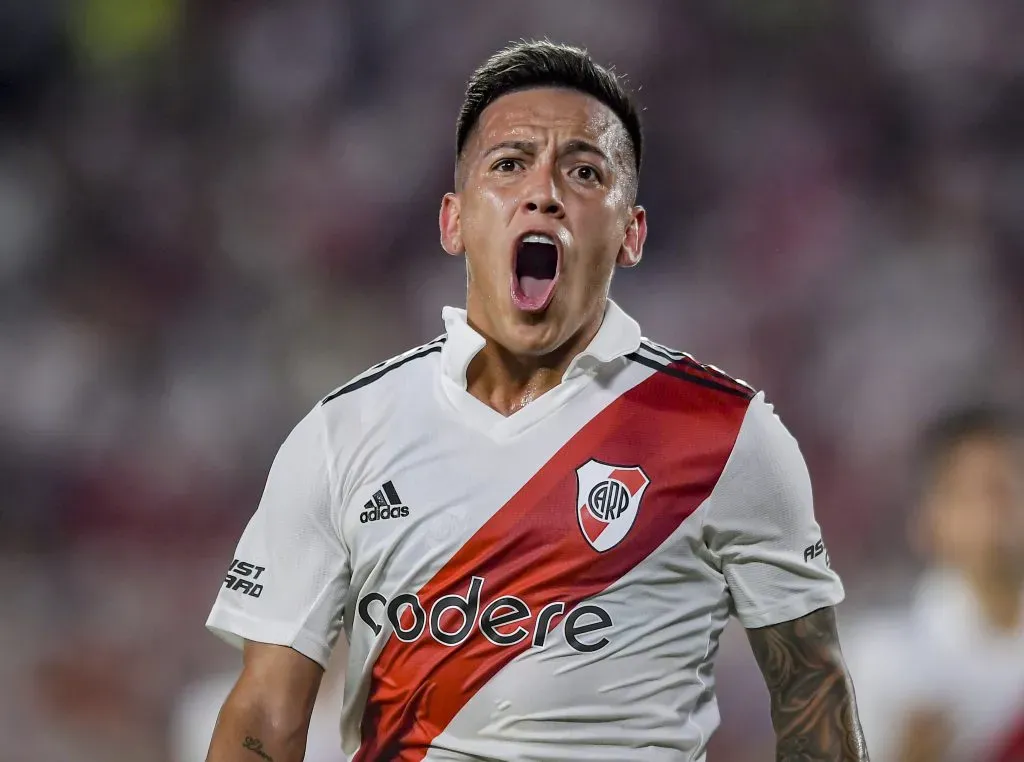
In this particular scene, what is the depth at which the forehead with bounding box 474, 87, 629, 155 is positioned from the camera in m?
2.43

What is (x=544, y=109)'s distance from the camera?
245 centimetres

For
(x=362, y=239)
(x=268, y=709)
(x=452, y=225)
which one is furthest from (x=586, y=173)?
(x=362, y=239)

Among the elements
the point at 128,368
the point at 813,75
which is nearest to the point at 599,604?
the point at 128,368

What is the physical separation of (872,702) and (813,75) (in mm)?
2373

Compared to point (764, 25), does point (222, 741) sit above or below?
below

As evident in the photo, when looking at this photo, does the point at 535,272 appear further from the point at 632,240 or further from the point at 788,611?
the point at 788,611

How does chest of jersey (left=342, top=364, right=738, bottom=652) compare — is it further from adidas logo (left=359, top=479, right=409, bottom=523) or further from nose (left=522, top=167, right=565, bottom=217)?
nose (left=522, top=167, right=565, bottom=217)

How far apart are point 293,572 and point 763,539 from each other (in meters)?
0.96

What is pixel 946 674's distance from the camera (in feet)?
13.1

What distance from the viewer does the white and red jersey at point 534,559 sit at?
86.5 inches

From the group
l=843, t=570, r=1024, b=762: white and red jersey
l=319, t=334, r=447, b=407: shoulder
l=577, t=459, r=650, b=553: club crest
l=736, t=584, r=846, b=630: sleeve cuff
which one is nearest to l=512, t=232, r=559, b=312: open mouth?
l=319, t=334, r=447, b=407: shoulder

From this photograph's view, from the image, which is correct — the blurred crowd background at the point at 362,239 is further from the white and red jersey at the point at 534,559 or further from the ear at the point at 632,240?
the white and red jersey at the point at 534,559

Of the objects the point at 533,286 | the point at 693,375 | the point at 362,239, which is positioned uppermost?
the point at 362,239

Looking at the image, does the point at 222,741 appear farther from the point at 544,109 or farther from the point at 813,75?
the point at 813,75
